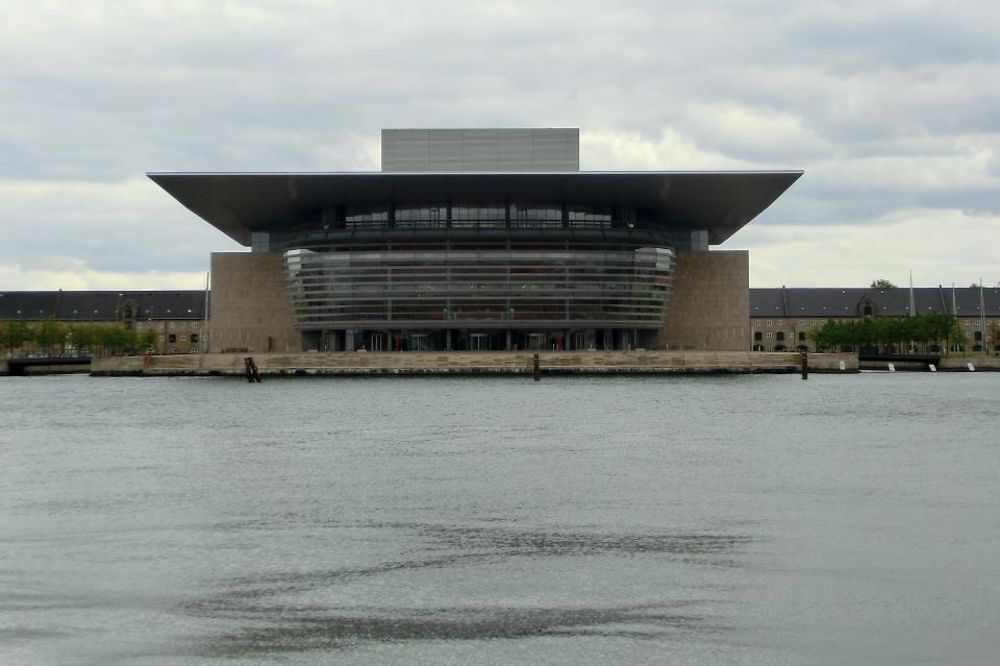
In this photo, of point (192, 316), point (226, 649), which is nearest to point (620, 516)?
point (226, 649)

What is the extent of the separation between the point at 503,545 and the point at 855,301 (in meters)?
160

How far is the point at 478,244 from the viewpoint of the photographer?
9744cm

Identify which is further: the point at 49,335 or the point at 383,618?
the point at 49,335

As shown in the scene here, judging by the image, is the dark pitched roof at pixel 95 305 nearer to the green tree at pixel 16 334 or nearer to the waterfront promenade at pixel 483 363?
the green tree at pixel 16 334

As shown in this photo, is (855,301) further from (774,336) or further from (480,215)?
(480,215)

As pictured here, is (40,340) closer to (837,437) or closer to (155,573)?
(837,437)

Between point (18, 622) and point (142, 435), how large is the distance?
26.1 meters

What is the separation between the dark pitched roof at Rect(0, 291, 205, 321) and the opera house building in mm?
67592

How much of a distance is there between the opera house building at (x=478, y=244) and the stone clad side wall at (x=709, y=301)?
486 cm

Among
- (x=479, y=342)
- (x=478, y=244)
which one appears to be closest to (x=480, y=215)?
(x=478, y=244)

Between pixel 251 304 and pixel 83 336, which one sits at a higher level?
pixel 251 304

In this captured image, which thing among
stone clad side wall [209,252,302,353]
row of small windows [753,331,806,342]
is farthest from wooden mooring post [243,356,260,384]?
row of small windows [753,331,806,342]

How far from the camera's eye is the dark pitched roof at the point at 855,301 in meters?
165

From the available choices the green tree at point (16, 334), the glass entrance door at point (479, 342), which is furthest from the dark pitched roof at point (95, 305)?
the glass entrance door at point (479, 342)
